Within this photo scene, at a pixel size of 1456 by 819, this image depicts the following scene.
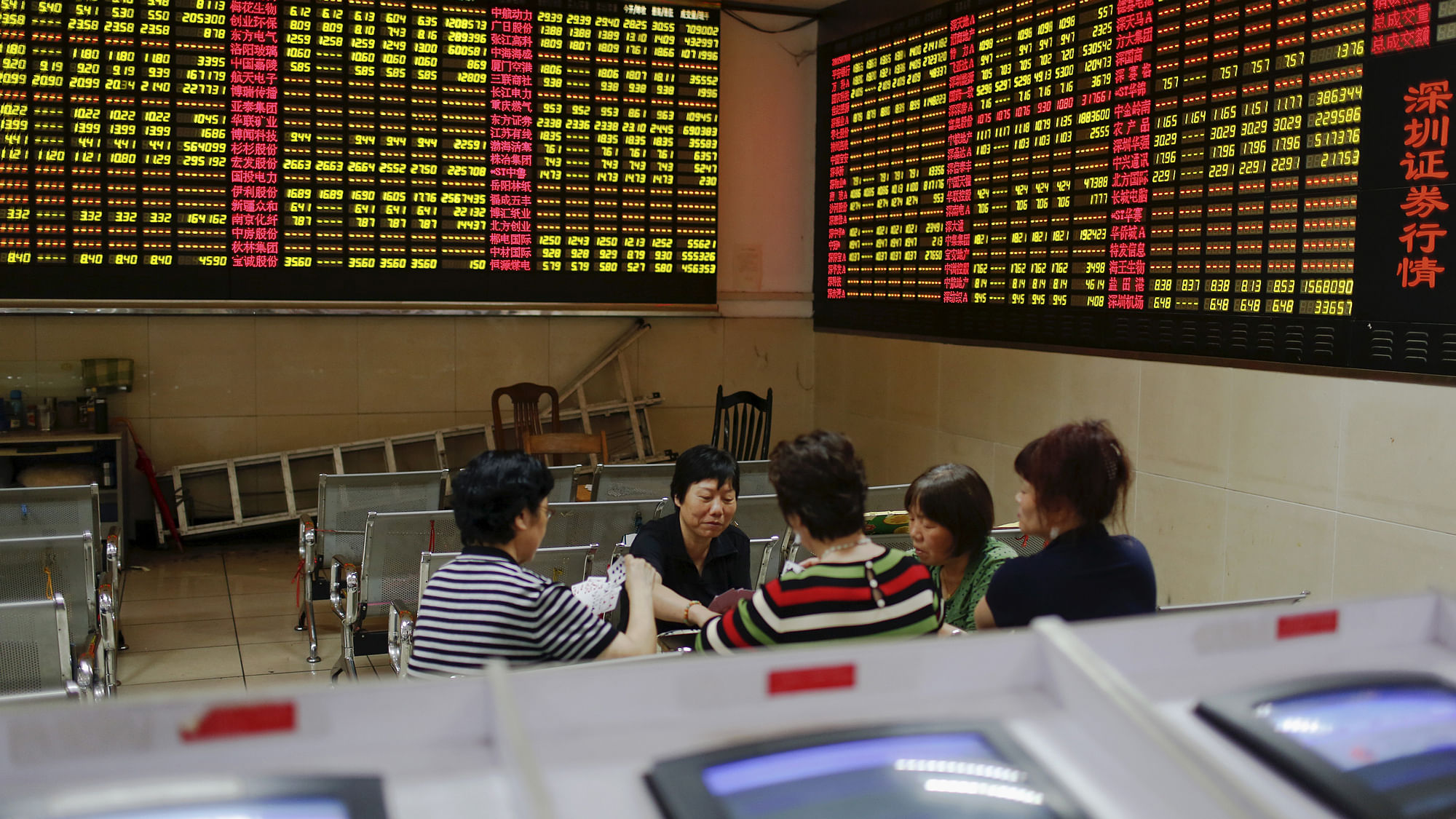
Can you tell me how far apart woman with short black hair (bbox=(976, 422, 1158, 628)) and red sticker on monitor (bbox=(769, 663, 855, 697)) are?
1.26m

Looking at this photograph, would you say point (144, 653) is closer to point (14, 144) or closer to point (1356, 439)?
point (14, 144)

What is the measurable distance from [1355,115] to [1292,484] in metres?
1.26

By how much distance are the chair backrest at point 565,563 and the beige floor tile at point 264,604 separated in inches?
104

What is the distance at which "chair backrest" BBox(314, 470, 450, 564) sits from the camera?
15.1 ft

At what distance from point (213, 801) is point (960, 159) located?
5.46 m

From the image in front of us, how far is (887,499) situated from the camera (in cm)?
423

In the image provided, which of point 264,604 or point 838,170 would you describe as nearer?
point 264,604

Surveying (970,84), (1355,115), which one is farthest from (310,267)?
(1355,115)

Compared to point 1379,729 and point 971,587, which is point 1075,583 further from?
point 1379,729

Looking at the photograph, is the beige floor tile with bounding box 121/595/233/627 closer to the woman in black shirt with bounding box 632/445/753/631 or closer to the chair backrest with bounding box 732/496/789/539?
the chair backrest with bounding box 732/496/789/539

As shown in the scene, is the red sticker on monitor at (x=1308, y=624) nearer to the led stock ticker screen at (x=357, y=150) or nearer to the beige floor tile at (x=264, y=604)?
the beige floor tile at (x=264, y=604)

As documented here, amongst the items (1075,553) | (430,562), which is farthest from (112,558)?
(1075,553)

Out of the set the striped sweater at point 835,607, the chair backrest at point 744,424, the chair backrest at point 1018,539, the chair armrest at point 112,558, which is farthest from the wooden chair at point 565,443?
the striped sweater at point 835,607

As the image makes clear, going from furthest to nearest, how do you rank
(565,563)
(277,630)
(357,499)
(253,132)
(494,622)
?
(253,132)
(277,630)
(357,499)
(565,563)
(494,622)
